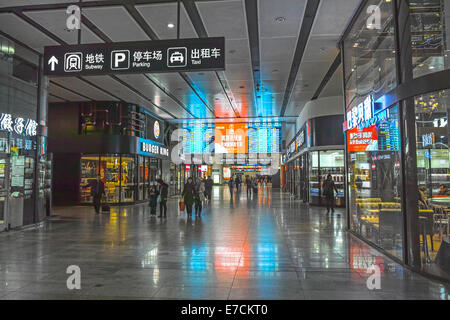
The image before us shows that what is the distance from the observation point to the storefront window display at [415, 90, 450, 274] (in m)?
4.99

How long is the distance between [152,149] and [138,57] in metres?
13.4

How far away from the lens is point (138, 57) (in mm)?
5832

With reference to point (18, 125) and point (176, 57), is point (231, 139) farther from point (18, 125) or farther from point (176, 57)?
point (176, 57)

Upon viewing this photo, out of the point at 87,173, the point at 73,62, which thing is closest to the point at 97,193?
the point at 87,173

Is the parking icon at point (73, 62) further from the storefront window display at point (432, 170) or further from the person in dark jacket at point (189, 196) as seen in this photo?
the person in dark jacket at point (189, 196)

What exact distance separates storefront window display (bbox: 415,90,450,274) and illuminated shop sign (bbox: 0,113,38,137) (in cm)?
945

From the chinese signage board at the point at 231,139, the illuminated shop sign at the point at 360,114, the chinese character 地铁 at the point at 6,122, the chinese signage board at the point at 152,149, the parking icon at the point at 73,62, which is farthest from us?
the chinese signage board at the point at 231,139

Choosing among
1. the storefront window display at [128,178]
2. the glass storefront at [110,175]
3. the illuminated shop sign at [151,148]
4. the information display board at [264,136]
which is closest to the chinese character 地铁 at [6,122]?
the glass storefront at [110,175]

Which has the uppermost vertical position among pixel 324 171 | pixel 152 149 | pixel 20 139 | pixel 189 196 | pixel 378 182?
pixel 152 149

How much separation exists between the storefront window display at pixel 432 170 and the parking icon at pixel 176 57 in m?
3.91

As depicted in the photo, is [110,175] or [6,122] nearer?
[6,122]

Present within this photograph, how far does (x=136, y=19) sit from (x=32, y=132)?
5020 millimetres

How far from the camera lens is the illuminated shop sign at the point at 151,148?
1730 centimetres
